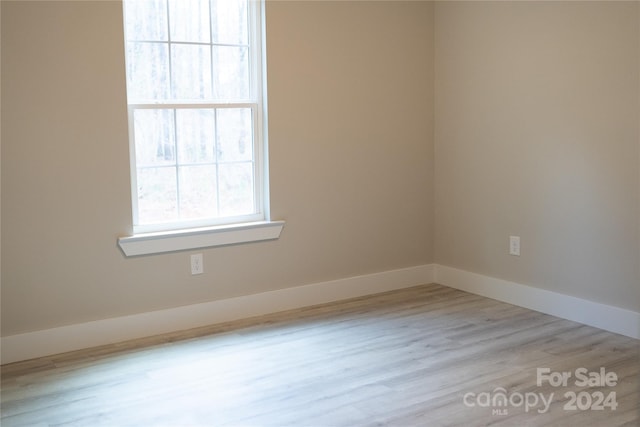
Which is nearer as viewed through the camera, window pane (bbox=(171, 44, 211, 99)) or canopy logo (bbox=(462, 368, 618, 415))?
canopy logo (bbox=(462, 368, 618, 415))

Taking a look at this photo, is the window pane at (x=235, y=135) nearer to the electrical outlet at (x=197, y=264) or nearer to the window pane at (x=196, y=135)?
the window pane at (x=196, y=135)

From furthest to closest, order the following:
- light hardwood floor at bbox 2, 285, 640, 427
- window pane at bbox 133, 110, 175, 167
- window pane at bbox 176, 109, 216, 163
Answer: window pane at bbox 176, 109, 216, 163
window pane at bbox 133, 110, 175, 167
light hardwood floor at bbox 2, 285, 640, 427

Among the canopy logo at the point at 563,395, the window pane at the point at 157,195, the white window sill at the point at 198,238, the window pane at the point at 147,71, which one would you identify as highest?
the window pane at the point at 147,71

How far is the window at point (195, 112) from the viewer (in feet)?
12.4

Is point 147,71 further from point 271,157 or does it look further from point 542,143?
point 542,143

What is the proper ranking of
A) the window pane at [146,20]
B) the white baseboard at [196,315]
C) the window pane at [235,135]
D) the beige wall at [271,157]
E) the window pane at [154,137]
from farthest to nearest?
1. the window pane at [235,135]
2. the window pane at [154,137]
3. the window pane at [146,20]
4. the white baseboard at [196,315]
5. the beige wall at [271,157]

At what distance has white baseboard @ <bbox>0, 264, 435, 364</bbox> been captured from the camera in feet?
11.6

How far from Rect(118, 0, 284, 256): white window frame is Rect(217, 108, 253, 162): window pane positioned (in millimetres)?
33

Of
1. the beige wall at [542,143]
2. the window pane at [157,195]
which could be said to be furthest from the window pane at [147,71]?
the beige wall at [542,143]

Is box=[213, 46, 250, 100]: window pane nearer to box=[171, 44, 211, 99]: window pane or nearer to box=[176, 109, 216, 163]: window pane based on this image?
box=[171, 44, 211, 99]: window pane

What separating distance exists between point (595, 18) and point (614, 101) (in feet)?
1.53

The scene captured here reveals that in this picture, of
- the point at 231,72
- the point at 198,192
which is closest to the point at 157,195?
the point at 198,192

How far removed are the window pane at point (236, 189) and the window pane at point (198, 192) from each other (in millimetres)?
53

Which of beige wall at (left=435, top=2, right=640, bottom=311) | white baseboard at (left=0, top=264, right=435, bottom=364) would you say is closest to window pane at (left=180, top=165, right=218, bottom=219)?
white baseboard at (left=0, top=264, right=435, bottom=364)
